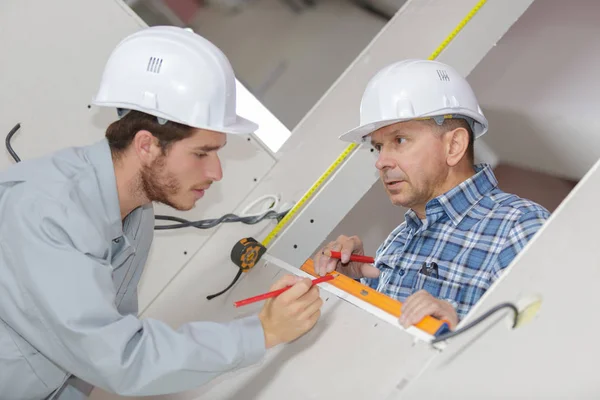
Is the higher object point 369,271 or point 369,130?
point 369,130

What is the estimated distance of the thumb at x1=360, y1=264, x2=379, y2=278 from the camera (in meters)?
1.67

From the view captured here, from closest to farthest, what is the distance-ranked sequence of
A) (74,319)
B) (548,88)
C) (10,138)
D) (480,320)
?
(480,320) → (74,319) → (10,138) → (548,88)

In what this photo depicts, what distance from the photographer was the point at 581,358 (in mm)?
1140

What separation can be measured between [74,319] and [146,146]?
41 centimetres

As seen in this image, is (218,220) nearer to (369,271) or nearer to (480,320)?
(369,271)

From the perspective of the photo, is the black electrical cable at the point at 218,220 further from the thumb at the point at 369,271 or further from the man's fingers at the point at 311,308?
the man's fingers at the point at 311,308

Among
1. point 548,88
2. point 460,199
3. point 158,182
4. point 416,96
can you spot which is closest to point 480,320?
point 460,199

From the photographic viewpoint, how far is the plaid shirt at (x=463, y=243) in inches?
52.4

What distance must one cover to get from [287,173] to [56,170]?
2.43ft

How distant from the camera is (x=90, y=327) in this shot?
3.73ft

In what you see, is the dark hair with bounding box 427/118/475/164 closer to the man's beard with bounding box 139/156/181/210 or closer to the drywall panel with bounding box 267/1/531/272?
the drywall panel with bounding box 267/1/531/272

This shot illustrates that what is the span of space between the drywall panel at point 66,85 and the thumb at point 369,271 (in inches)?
18.1

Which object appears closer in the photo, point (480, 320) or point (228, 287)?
point (480, 320)

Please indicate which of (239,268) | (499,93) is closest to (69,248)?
(239,268)
